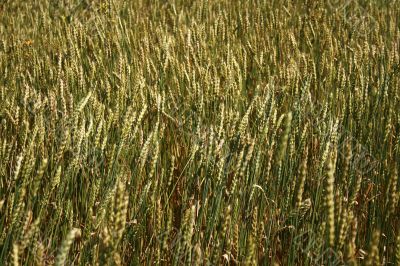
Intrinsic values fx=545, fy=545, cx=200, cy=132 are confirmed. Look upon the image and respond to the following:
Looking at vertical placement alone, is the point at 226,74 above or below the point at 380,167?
above

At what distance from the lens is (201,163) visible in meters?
1.20

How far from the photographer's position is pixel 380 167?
133 centimetres

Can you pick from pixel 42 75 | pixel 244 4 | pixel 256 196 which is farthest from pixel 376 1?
pixel 256 196

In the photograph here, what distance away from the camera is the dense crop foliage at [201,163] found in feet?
3.14

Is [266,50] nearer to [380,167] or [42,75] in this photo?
[42,75]

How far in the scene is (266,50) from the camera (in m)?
2.29

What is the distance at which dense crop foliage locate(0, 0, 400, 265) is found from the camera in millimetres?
958

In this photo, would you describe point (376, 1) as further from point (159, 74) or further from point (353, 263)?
point (353, 263)

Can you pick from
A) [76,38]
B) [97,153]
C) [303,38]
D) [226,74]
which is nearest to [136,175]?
[97,153]

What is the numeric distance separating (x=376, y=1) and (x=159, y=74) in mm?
1998

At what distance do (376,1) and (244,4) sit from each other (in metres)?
0.83

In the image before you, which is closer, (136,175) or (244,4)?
(136,175)

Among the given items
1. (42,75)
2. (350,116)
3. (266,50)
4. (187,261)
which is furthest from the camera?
(266,50)

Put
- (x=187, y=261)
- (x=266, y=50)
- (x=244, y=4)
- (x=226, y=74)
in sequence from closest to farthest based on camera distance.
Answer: (x=187, y=261), (x=226, y=74), (x=266, y=50), (x=244, y=4)
